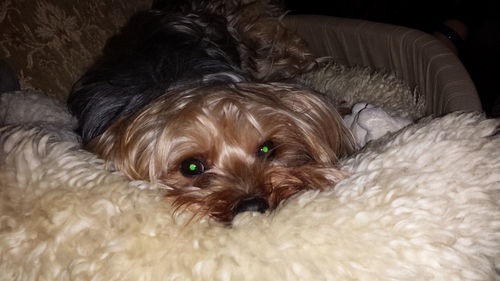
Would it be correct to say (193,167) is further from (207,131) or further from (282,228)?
(282,228)

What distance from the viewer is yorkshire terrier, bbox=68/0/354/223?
1.64 meters

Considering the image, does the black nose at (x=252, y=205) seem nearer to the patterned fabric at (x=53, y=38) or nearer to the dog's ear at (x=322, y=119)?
the dog's ear at (x=322, y=119)

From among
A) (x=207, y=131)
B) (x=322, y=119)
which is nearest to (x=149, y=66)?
(x=207, y=131)

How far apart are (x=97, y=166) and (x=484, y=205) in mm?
1122

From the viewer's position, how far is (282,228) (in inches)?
45.3

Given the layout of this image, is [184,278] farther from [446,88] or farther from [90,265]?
[446,88]

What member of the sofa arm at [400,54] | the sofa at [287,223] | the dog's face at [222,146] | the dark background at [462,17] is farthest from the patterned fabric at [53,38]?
the dark background at [462,17]

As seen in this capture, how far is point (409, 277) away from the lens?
1.07 metres

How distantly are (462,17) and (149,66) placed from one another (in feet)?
8.27

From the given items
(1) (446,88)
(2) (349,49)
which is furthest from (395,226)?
(2) (349,49)

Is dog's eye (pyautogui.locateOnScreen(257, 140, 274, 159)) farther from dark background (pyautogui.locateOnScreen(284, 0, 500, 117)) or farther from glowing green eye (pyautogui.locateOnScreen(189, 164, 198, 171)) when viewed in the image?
dark background (pyautogui.locateOnScreen(284, 0, 500, 117))

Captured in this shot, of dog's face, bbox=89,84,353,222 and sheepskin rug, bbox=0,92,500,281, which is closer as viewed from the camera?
sheepskin rug, bbox=0,92,500,281

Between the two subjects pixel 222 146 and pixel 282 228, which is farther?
pixel 222 146

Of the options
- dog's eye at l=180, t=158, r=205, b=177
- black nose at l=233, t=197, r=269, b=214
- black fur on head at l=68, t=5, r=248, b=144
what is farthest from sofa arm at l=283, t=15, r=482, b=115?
dog's eye at l=180, t=158, r=205, b=177
